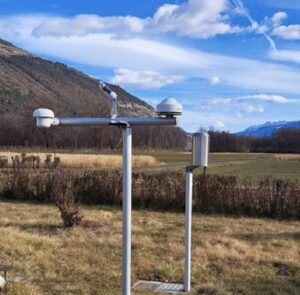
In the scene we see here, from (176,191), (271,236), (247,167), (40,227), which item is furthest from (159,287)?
(247,167)

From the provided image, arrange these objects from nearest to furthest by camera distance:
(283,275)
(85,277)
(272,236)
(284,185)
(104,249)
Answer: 1. (85,277)
2. (283,275)
3. (104,249)
4. (272,236)
5. (284,185)

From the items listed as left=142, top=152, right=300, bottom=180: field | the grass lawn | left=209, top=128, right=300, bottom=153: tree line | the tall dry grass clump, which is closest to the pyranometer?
the grass lawn

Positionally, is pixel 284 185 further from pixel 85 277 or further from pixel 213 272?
pixel 85 277

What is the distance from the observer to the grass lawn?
6.68 metres

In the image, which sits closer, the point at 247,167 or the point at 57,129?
the point at 247,167

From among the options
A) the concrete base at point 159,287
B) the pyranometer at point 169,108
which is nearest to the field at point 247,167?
the concrete base at point 159,287

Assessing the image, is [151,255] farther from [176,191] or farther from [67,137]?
[67,137]

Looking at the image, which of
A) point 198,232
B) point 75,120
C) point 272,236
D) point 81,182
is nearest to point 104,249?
point 198,232

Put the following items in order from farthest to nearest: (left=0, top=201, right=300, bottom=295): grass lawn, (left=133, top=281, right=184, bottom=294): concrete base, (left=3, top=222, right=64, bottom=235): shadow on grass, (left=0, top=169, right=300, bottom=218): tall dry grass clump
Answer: (left=0, top=169, right=300, bottom=218): tall dry grass clump, (left=3, top=222, right=64, bottom=235): shadow on grass, (left=0, top=201, right=300, bottom=295): grass lawn, (left=133, top=281, right=184, bottom=294): concrete base

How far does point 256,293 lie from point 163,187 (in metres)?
9.27

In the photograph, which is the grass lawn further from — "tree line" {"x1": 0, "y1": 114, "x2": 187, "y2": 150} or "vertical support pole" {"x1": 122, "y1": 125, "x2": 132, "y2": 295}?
"tree line" {"x1": 0, "y1": 114, "x2": 187, "y2": 150}

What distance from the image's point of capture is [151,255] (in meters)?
8.50

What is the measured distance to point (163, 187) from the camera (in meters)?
15.6

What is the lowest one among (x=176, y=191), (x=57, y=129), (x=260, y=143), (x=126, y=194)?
(x=176, y=191)
